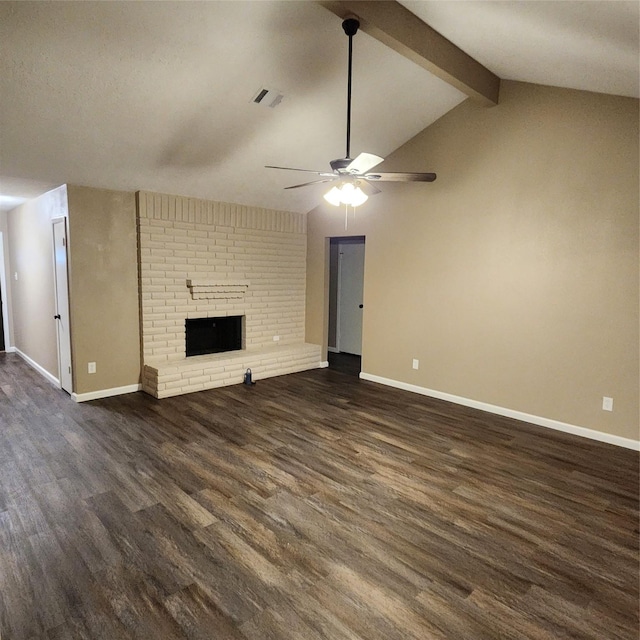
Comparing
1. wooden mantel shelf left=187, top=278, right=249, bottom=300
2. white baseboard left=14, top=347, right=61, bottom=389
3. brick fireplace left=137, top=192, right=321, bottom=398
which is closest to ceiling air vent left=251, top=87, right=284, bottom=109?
brick fireplace left=137, top=192, right=321, bottom=398

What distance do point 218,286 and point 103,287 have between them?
1350 mm

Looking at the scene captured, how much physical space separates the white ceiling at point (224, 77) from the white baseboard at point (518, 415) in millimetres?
2843

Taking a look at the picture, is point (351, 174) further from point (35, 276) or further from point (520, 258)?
point (35, 276)

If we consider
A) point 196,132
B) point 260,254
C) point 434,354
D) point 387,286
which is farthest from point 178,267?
point 434,354

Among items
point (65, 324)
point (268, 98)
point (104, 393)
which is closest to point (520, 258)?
point (268, 98)

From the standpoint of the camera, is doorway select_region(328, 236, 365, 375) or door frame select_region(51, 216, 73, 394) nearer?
door frame select_region(51, 216, 73, 394)

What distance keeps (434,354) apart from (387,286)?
41.3 inches

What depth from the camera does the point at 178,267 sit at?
508cm

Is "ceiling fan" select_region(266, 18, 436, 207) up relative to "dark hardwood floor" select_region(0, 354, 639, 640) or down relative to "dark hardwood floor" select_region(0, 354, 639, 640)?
up

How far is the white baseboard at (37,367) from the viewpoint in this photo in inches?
204

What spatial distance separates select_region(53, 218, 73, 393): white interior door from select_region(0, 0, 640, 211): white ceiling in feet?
1.80

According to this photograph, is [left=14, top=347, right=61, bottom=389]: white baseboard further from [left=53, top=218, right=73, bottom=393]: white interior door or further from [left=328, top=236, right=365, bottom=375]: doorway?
[left=328, top=236, right=365, bottom=375]: doorway

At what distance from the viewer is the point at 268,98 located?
3.55 metres

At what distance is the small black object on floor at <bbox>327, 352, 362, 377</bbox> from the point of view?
612 cm
